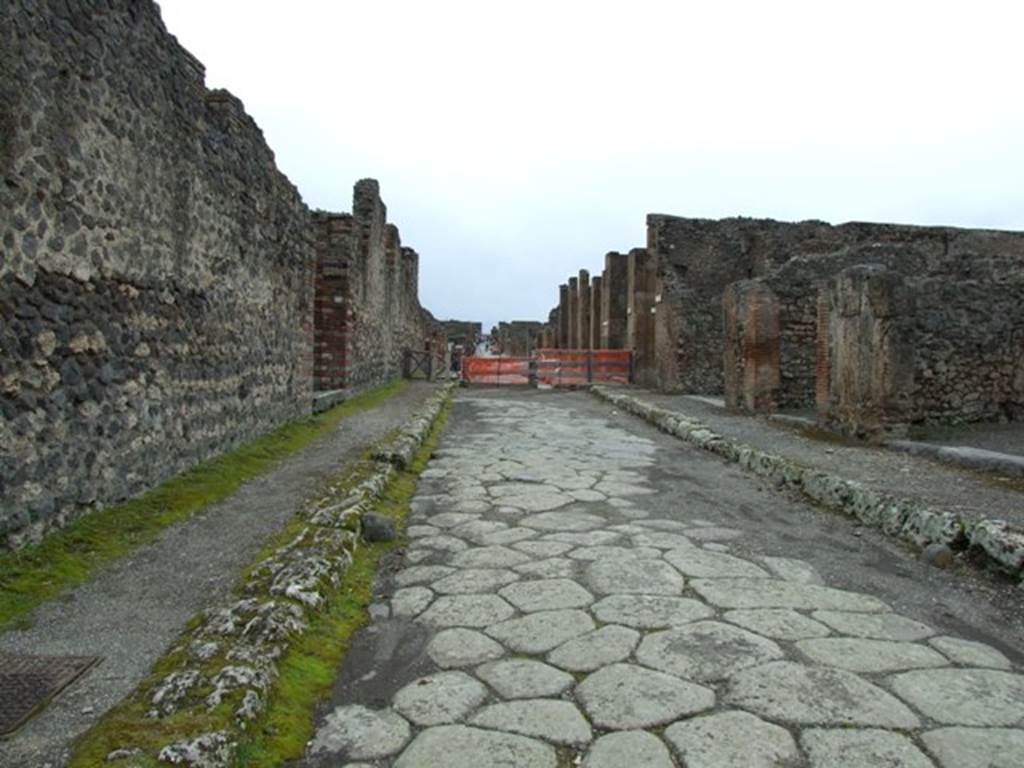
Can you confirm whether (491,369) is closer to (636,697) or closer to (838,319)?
(838,319)

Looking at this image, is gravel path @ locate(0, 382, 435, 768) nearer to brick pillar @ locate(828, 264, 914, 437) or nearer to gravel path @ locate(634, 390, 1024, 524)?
gravel path @ locate(634, 390, 1024, 524)

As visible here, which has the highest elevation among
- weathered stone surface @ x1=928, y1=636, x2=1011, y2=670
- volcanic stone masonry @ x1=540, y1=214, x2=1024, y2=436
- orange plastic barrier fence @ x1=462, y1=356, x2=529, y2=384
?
volcanic stone masonry @ x1=540, y1=214, x2=1024, y2=436

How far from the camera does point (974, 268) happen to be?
10398mm

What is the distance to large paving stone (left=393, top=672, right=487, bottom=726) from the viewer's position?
7.68 feet

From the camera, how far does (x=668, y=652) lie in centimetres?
278

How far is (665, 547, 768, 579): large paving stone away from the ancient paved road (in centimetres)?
2

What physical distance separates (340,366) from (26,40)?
30.6ft

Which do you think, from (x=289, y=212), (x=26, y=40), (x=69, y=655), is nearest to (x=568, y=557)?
(x=69, y=655)

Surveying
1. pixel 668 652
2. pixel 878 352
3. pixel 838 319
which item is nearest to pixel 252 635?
pixel 668 652

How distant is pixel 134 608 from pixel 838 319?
25.6ft

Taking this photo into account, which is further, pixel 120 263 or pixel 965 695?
pixel 120 263

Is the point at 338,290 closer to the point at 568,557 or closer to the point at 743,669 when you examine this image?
the point at 568,557

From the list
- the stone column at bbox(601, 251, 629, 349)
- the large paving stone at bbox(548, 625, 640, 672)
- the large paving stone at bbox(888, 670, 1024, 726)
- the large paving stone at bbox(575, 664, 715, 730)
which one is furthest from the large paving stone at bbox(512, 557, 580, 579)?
the stone column at bbox(601, 251, 629, 349)

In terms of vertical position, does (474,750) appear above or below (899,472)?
below
